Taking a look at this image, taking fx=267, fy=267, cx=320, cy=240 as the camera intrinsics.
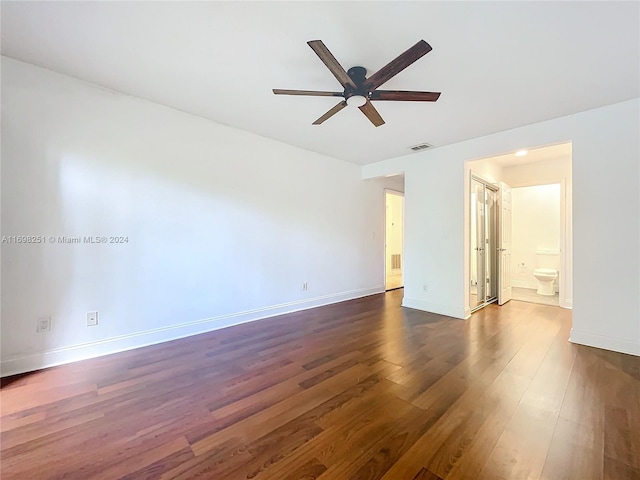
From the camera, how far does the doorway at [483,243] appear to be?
4.13 metres

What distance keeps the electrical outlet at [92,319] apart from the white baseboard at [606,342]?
494 centimetres

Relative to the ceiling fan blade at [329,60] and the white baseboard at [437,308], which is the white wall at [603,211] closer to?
the white baseboard at [437,308]

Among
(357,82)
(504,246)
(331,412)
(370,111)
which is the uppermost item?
(357,82)

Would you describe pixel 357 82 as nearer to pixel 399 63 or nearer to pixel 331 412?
pixel 399 63

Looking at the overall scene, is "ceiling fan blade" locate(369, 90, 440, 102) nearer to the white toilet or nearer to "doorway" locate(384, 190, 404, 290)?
the white toilet

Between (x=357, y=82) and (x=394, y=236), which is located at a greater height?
(x=357, y=82)

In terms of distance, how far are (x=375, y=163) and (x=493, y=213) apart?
2.31 m

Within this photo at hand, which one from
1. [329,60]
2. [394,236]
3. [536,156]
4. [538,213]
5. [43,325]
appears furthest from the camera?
[394,236]

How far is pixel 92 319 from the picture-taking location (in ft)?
8.36

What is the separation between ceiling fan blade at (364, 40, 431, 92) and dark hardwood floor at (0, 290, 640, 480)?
2.25 m

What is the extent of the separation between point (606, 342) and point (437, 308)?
1.77m

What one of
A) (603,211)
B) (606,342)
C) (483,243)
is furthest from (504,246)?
(606,342)

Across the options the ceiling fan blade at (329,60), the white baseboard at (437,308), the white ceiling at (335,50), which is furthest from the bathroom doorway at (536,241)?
the ceiling fan blade at (329,60)

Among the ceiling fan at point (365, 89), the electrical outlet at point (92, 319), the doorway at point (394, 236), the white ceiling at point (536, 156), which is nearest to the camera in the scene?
the ceiling fan at point (365, 89)
